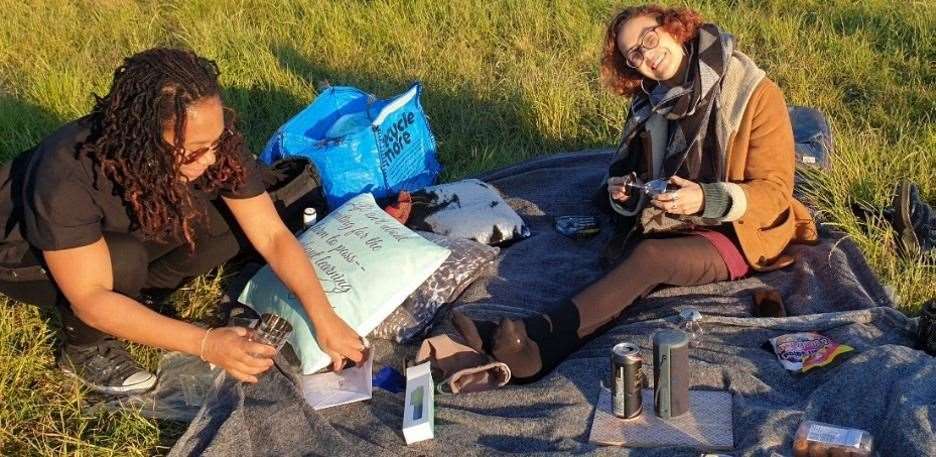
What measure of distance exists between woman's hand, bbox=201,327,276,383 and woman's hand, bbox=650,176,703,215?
4.91 ft

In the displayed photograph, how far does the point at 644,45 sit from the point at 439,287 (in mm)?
1217

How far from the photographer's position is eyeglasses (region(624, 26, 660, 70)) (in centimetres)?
368

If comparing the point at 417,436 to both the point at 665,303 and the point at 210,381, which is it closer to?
the point at 210,381

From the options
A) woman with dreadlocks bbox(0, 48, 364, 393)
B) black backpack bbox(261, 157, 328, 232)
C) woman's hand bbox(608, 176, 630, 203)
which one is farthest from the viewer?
black backpack bbox(261, 157, 328, 232)

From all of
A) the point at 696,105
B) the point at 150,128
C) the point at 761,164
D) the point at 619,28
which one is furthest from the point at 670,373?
the point at 150,128

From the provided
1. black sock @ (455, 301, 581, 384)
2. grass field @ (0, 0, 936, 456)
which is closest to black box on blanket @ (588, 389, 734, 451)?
black sock @ (455, 301, 581, 384)

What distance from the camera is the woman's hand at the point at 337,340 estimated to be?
334cm

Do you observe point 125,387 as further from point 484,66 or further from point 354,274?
point 484,66

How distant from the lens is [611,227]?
4.38 m

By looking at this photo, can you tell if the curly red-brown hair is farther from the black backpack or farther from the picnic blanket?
the black backpack

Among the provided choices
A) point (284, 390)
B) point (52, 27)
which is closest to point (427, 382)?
point (284, 390)

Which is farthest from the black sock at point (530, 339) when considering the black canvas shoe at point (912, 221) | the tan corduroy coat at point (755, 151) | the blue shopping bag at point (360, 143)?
the black canvas shoe at point (912, 221)

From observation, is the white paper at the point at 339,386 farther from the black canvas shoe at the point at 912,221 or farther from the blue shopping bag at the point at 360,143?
the black canvas shoe at the point at 912,221

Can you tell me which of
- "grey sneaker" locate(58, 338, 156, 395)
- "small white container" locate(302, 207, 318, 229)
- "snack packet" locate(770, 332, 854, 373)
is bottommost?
"grey sneaker" locate(58, 338, 156, 395)
